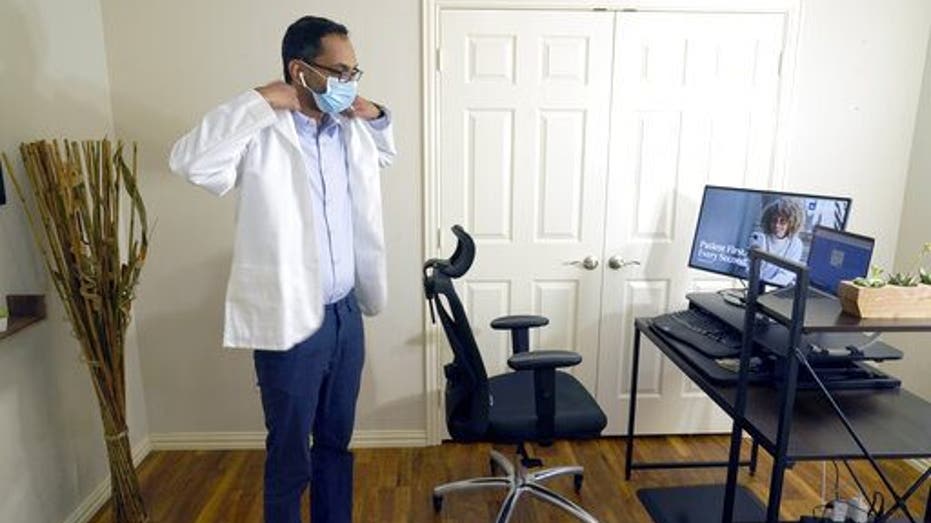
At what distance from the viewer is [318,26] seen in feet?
5.52

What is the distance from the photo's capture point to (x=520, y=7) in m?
2.52

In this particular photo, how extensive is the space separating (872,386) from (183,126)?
2.71 m

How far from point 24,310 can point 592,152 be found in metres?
2.23

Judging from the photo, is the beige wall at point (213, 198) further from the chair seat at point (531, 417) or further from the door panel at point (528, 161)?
the chair seat at point (531, 417)

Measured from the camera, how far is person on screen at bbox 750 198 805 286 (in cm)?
223

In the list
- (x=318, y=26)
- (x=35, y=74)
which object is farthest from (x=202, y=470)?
(x=318, y=26)

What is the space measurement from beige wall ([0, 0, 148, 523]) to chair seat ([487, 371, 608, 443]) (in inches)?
61.1

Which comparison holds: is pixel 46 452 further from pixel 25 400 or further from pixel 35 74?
pixel 35 74

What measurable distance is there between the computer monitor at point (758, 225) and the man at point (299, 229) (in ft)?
4.45

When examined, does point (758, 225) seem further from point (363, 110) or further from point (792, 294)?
point (363, 110)

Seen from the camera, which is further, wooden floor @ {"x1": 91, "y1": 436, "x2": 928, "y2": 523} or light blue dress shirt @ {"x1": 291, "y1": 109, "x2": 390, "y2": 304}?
wooden floor @ {"x1": 91, "y1": 436, "x2": 928, "y2": 523}

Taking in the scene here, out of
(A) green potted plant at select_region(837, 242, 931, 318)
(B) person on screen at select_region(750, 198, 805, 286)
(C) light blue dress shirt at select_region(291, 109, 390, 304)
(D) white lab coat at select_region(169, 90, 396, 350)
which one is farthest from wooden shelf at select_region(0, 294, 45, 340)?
(B) person on screen at select_region(750, 198, 805, 286)

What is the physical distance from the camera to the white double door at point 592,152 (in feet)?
8.45

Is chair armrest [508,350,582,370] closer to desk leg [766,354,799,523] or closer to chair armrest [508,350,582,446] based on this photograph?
chair armrest [508,350,582,446]
